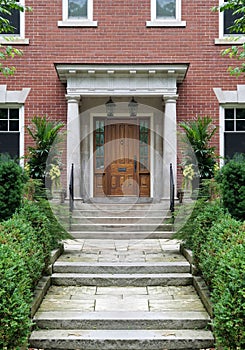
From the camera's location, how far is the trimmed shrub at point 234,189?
7.86 m

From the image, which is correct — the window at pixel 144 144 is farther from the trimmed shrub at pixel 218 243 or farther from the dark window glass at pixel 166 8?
the trimmed shrub at pixel 218 243

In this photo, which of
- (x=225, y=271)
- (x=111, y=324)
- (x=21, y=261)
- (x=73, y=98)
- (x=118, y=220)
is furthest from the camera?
(x=73, y=98)

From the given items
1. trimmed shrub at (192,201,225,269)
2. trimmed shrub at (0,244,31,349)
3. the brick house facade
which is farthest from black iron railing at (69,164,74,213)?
trimmed shrub at (0,244,31,349)

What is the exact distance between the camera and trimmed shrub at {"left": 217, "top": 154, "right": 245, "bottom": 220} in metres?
7.86

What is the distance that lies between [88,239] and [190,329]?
4366 mm

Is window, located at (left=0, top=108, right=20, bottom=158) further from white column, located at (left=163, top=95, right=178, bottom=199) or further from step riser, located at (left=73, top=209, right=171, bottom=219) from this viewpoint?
white column, located at (left=163, top=95, right=178, bottom=199)

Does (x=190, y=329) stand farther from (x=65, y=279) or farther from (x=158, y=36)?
(x=158, y=36)

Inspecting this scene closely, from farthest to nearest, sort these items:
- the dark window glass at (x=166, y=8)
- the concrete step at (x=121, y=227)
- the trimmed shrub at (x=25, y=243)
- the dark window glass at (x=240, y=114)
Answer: the dark window glass at (x=240, y=114)
the dark window glass at (x=166, y=8)
the concrete step at (x=121, y=227)
the trimmed shrub at (x=25, y=243)

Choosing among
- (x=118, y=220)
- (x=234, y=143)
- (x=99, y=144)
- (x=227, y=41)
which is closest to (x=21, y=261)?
(x=118, y=220)

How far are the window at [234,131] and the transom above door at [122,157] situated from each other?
199 cm

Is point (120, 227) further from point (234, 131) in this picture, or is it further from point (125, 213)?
point (234, 131)

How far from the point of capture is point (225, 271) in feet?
15.0

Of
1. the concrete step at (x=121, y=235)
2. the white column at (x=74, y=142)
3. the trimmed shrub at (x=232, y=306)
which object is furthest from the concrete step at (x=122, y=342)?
the white column at (x=74, y=142)

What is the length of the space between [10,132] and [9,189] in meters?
5.00
